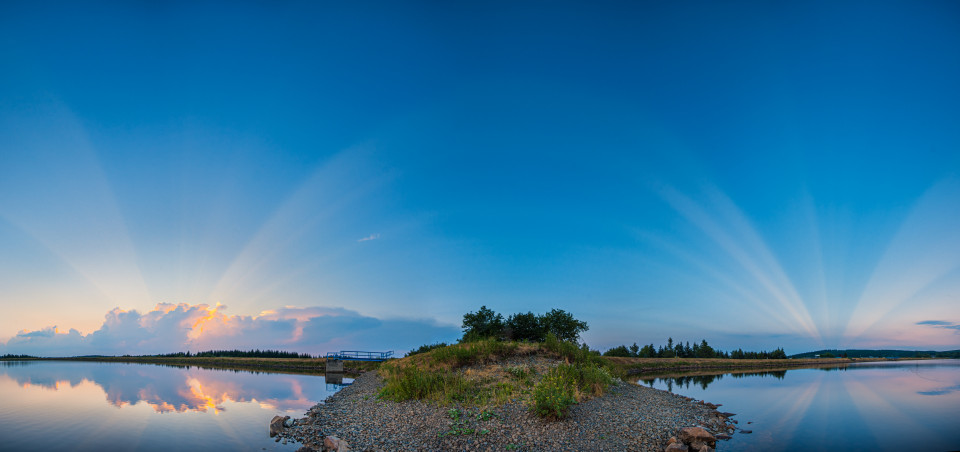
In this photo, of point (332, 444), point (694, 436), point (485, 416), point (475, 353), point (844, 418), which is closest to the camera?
point (332, 444)

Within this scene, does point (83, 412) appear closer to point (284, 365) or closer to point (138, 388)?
point (138, 388)

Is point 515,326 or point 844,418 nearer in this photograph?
point 844,418

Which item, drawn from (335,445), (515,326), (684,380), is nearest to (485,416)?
(335,445)

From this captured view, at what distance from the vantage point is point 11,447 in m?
16.2

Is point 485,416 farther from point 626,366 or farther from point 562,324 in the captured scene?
point 626,366

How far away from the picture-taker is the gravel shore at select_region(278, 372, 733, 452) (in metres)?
15.2

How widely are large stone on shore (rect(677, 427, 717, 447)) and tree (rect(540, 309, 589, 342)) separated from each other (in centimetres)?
3555

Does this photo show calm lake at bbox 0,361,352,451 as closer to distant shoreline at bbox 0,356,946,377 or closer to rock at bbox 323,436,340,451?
rock at bbox 323,436,340,451

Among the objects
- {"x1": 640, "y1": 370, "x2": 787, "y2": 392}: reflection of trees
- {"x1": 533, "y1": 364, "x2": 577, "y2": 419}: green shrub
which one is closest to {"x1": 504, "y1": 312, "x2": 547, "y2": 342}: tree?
{"x1": 640, "y1": 370, "x2": 787, "y2": 392}: reflection of trees

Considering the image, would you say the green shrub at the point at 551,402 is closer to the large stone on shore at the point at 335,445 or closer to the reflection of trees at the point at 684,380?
the large stone on shore at the point at 335,445

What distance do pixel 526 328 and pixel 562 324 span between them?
691 centimetres

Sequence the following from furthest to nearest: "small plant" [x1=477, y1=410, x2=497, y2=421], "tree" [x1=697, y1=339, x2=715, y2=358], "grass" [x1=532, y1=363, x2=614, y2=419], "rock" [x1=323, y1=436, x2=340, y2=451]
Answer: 1. "tree" [x1=697, y1=339, x2=715, y2=358]
2. "small plant" [x1=477, y1=410, x2=497, y2=421]
3. "grass" [x1=532, y1=363, x2=614, y2=419]
4. "rock" [x1=323, y1=436, x2=340, y2=451]

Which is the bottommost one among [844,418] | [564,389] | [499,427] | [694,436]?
[844,418]

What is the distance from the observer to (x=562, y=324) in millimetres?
54688
